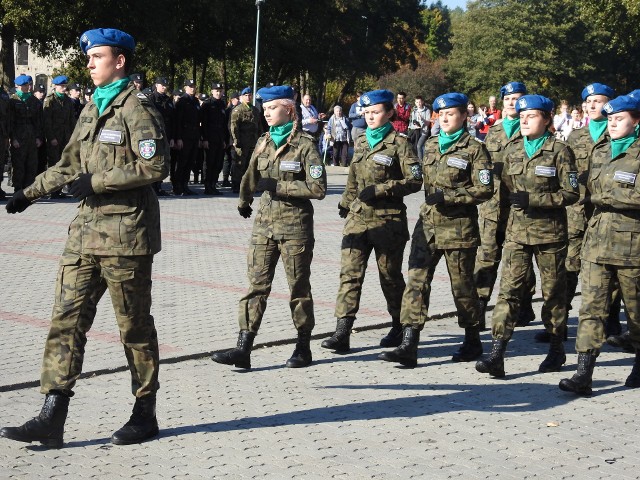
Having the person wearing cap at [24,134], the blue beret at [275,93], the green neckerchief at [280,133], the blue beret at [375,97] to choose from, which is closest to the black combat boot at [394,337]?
the blue beret at [375,97]

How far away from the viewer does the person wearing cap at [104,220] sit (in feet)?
19.2

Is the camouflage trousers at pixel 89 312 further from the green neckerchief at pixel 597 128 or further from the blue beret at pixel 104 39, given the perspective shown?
the green neckerchief at pixel 597 128

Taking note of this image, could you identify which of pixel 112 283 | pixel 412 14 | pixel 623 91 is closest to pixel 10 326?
pixel 112 283

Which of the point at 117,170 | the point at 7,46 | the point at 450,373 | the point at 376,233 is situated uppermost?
the point at 7,46

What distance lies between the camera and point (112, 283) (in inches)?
235

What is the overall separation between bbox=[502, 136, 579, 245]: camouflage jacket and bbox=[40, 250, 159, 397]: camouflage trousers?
10.5 ft

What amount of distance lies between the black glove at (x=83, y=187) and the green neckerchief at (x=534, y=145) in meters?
3.61

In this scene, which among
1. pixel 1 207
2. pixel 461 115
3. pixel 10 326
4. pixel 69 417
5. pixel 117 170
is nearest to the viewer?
pixel 117 170

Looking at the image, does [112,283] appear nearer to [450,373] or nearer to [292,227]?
[292,227]

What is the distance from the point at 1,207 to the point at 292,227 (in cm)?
1134

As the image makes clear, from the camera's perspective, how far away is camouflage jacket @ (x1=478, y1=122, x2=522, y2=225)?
8668 millimetres

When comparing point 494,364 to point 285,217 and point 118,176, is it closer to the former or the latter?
point 285,217

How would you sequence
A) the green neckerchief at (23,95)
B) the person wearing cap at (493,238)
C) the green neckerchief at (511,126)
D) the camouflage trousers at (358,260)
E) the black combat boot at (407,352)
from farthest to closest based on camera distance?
1. the green neckerchief at (23,95)
2. the green neckerchief at (511,126)
3. the person wearing cap at (493,238)
4. the camouflage trousers at (358,260)
5. the black combat boot at (407,352)

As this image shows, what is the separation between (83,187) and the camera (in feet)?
19.1
